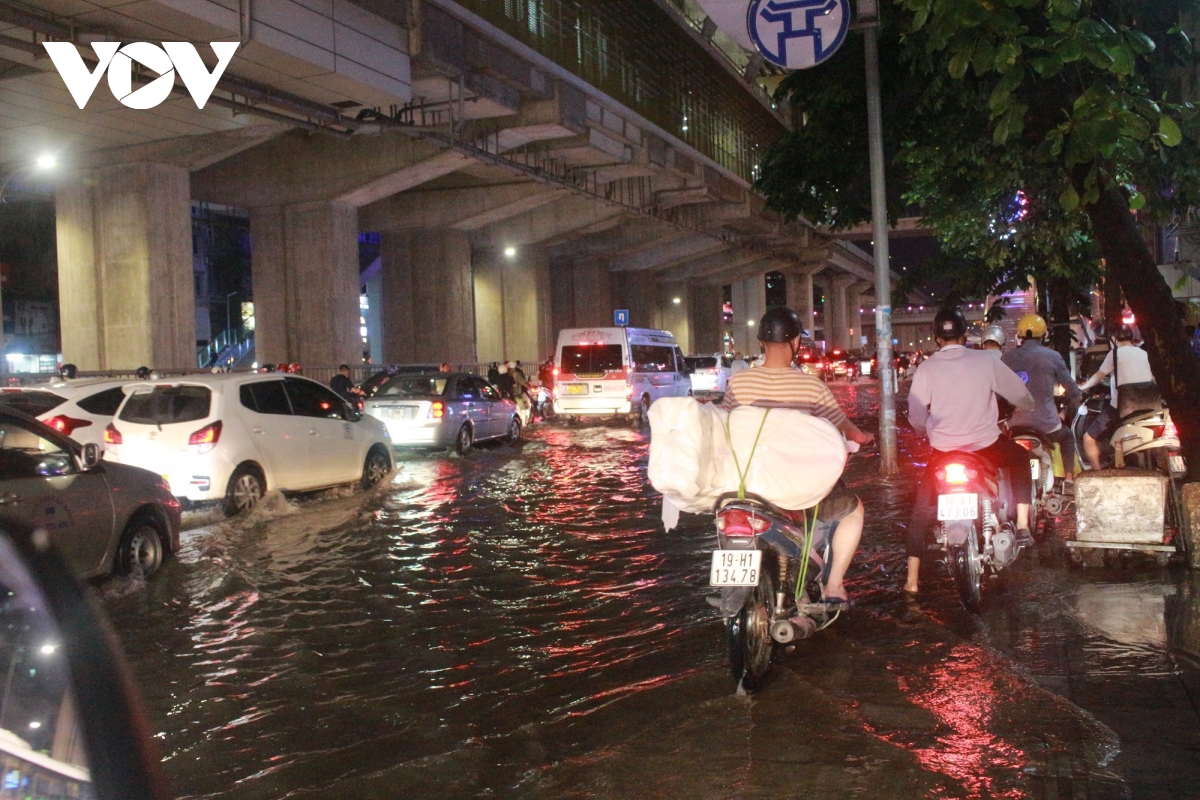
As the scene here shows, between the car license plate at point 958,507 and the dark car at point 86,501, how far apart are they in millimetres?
5414

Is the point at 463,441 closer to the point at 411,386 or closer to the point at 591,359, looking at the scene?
the point at 411,386

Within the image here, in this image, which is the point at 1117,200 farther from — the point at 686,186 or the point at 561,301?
the point at 561,301

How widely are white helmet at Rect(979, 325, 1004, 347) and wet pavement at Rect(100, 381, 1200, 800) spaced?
196cm

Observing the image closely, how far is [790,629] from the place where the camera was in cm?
551

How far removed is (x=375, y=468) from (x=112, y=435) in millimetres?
3658

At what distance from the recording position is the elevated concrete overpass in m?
20.9

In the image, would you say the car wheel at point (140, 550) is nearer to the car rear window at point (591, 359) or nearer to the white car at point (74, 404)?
the white car at point (74, 404)

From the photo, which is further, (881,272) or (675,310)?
(675,310)

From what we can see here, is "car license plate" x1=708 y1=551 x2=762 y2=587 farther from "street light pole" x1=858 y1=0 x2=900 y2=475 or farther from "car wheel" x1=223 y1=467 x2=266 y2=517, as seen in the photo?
"street light pole" x1=858 y1=0 x2=900 y2=475

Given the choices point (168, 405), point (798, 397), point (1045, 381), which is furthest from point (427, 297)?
A: point (798, 397)

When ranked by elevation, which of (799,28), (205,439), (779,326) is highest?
(799,28)

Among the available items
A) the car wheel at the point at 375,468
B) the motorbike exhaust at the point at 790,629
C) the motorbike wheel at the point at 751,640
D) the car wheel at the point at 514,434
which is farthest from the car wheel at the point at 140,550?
the car wheel at the point at 514,434

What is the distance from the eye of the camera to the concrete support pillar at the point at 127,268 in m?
25.3

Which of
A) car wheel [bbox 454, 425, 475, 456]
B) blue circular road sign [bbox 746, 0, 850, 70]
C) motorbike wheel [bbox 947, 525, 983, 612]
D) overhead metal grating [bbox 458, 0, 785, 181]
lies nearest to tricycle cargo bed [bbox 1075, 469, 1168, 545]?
motorbike wheel [bbox 947, 525, 983, 612]
